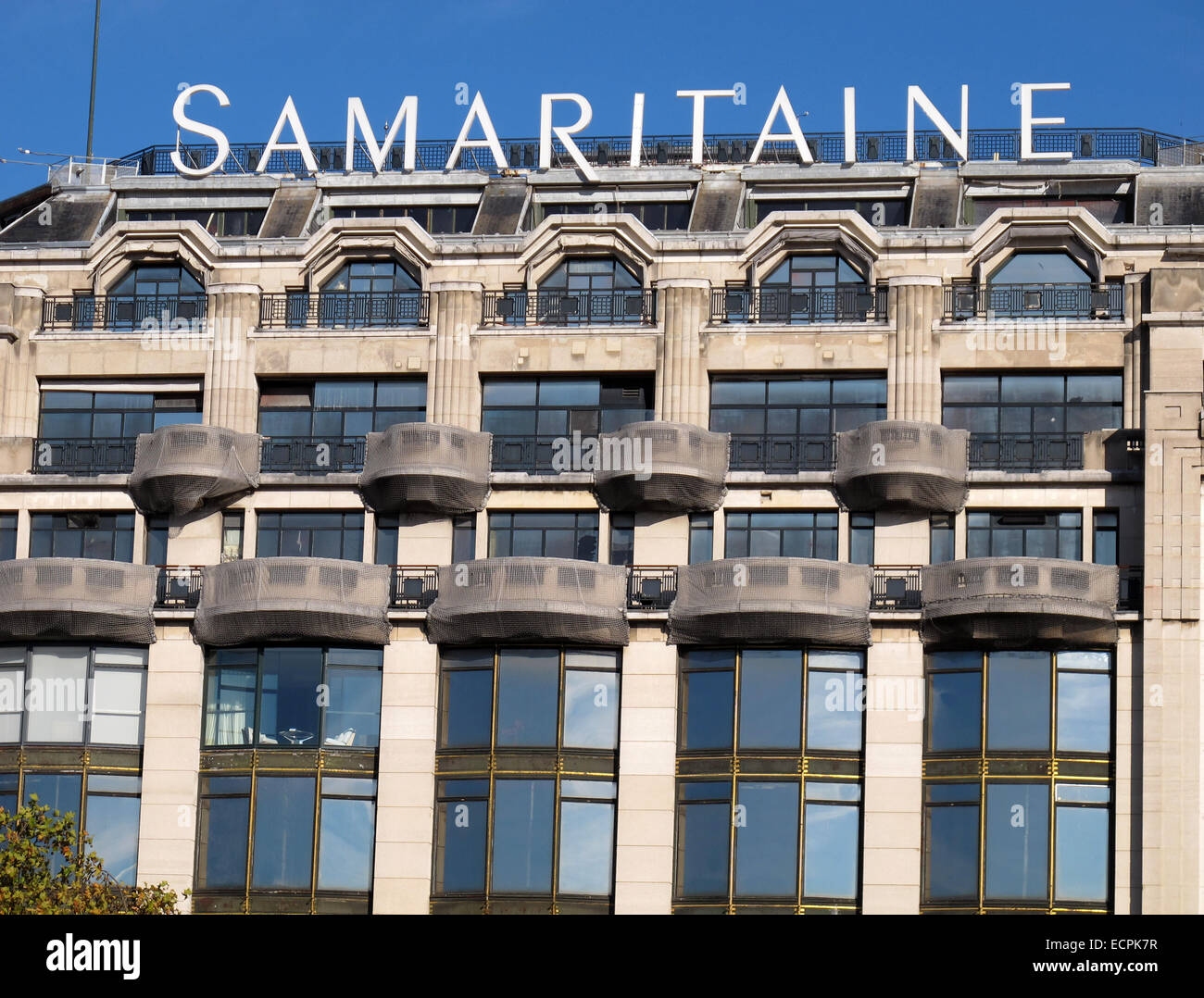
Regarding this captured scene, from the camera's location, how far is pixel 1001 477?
6712 centimetres

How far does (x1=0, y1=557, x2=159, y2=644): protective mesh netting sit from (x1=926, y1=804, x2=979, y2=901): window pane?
2162cm

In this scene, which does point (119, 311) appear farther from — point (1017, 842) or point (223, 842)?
point (1017, 842)

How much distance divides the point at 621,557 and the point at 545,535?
7.31 feet

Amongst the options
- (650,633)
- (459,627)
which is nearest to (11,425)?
(459,627)

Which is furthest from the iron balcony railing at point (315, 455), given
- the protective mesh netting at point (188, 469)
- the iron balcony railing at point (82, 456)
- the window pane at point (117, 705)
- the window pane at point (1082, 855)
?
the window pane at point (1082, 855)

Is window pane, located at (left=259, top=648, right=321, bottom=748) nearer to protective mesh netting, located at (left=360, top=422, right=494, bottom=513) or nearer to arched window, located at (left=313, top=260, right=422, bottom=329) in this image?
protective mesh netting, located at (left=360, top=422, right=494, bottom=513)

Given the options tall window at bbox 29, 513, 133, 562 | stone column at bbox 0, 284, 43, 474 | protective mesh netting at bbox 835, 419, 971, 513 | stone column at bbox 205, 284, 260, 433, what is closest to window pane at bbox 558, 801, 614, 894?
protective mesh netting at bbox 835, 419, 971, 513

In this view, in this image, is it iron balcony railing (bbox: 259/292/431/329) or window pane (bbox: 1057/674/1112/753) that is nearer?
window pane (bbox: 1057/674/1112/753)

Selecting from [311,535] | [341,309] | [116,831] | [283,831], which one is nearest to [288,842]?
[283,831]

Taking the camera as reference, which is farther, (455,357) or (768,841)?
(455,357)

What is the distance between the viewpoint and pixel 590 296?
232ft

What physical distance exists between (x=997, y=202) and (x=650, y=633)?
→ 18028mm

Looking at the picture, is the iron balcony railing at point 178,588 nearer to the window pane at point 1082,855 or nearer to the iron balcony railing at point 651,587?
the iron balcony railing at point 651,587

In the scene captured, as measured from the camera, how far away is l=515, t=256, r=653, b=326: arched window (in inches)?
2768
